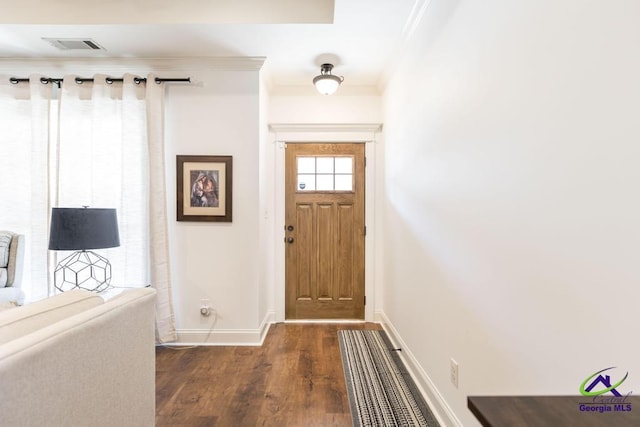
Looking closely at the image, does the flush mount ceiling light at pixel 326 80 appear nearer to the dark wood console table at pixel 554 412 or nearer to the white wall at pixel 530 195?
the white wall at pixel 530 195

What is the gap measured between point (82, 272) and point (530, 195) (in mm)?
3322

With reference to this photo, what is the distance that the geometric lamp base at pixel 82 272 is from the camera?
105 inches

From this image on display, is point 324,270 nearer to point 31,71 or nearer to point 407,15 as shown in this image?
point 407,15

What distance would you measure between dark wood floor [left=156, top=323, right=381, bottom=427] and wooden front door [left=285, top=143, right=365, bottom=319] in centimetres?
55

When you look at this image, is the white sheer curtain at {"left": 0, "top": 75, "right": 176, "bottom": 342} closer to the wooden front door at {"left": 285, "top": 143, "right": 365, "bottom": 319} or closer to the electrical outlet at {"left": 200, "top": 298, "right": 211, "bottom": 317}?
the electrical outlet at {"left": 200, "top": 298, "right": 211, "bottom": 317}

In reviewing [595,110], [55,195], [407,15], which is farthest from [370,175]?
[55,195]

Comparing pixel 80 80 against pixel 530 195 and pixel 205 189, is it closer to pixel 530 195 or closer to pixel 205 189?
pixel 205 189

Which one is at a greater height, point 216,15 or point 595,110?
point 216,15

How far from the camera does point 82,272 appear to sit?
274cm

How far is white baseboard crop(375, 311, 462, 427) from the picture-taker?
168 cm

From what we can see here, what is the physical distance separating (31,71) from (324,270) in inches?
134

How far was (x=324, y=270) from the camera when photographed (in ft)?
11.4

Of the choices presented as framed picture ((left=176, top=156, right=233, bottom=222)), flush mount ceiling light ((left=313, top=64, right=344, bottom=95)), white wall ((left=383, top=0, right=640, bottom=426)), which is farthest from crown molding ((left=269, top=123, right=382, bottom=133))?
white wall ((left=383, top=0, right=640, bottom=426))

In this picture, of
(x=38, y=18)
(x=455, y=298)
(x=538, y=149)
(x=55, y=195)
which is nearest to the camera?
(x=538, y=149)
